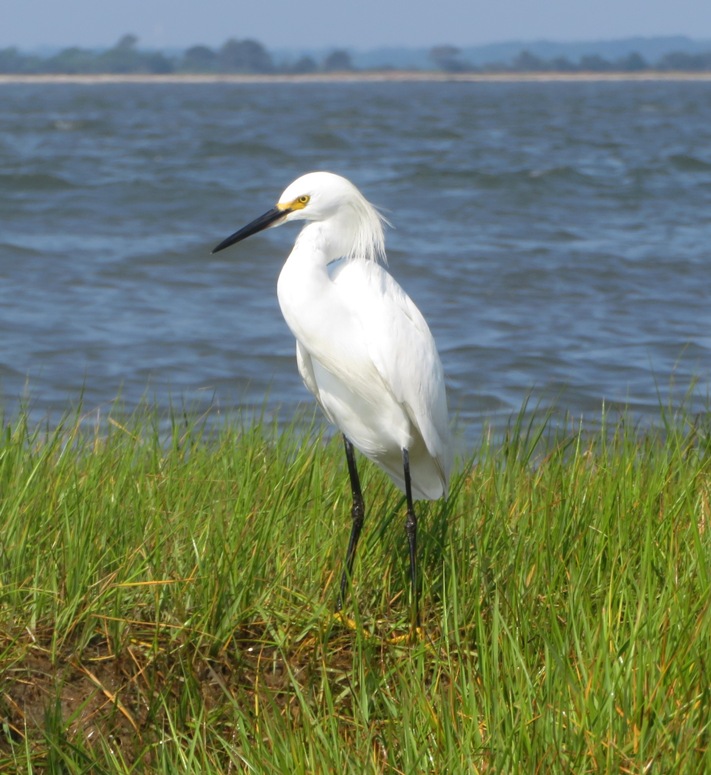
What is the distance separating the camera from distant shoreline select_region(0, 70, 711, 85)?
113 metres

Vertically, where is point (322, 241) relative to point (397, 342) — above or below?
above

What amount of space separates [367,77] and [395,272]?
4685 inches

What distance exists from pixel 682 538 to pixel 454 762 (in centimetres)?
96

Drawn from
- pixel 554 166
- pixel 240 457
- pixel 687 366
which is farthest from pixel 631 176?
pixel 240 457

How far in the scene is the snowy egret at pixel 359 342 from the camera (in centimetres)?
273

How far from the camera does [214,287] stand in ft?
32.9

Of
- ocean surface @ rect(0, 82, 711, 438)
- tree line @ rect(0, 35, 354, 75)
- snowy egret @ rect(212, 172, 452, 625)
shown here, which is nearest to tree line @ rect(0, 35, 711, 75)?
tree line @ rect(0, 35, 354, 75)

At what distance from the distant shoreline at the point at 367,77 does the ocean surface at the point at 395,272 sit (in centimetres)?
9288

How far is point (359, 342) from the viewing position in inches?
A: 111

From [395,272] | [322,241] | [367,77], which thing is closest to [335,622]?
[322,241]

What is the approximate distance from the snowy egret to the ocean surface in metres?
0.58

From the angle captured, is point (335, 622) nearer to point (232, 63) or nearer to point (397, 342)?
point (397, 342)

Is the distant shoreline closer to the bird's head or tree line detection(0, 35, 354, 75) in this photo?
tree line detection(0, 35, 354, 75)

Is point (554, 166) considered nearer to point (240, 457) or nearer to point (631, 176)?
point (631, 176)
